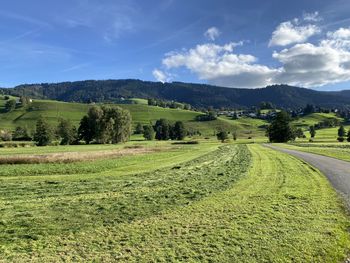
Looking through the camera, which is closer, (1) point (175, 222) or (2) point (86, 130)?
(1) point (175, 222)

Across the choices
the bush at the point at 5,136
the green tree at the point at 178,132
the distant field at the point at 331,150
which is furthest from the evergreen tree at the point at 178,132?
the distant field at the point at 331,150

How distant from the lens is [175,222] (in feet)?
45.7

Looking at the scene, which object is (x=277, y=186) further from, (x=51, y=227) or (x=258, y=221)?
(x=51, y=227)

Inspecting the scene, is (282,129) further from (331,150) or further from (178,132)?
(331,150)

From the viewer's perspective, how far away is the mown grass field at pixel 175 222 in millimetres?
10727

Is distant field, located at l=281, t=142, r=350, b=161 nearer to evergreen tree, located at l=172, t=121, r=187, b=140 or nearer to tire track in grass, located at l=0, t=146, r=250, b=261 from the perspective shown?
tire track in grass, located at l=0, t=146, r=250, b=261

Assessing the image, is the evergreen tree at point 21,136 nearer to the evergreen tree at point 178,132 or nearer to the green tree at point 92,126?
the green tree at point 92,126

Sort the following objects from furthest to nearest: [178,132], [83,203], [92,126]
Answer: [178,132] → [92,126] → [83,203]

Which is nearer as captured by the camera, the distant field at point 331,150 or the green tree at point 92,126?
the distant field at point 331,150

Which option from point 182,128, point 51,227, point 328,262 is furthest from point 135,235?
point 182,128

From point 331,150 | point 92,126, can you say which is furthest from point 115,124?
point 331,150

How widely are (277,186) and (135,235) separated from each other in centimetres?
1266

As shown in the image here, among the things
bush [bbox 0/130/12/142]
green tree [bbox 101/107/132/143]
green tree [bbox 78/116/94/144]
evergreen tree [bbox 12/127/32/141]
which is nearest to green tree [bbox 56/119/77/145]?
green tree [bbox 78/116/94/144]

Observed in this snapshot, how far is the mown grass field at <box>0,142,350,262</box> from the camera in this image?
1073cm
